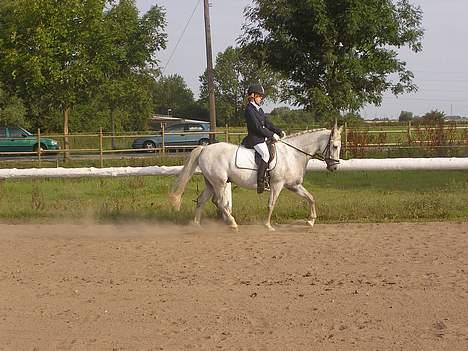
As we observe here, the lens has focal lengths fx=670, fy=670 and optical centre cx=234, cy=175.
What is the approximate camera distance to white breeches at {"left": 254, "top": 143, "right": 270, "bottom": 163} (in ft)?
38.8

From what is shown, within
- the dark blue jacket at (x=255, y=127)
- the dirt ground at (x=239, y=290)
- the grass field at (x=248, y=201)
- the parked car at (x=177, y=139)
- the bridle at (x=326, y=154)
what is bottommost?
the dirt ground at (x=239, y=290)

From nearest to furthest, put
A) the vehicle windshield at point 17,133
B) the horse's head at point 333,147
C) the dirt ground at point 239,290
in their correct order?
the dirt ground at point 239,290 → the horse's head at point 333,147 → the vehicle windshield at point 17,133

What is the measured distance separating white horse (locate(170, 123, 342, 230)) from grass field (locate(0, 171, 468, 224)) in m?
0.96

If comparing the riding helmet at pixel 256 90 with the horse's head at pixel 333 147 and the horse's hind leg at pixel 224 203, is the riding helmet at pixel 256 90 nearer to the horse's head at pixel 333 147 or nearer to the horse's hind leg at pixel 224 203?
the horse's head at pixel 333 147

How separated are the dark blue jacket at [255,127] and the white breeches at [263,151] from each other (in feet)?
0.21

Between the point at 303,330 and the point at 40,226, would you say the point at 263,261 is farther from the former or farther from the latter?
the point at 40,226

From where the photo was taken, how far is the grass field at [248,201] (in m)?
13.3

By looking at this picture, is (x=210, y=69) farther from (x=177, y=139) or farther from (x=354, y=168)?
(x=177, y=139)

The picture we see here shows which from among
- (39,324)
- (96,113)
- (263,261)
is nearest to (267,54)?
(263,261)

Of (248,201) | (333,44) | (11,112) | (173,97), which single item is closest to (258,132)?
(248,201)

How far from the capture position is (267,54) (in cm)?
2920

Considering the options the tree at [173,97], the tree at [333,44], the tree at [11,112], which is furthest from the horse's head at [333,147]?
the tree at [173,97]

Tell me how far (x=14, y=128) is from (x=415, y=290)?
1181 inches

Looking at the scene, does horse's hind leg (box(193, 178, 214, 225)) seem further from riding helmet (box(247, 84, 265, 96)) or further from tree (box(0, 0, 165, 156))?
tree (box(0, 0, 165, 156))
